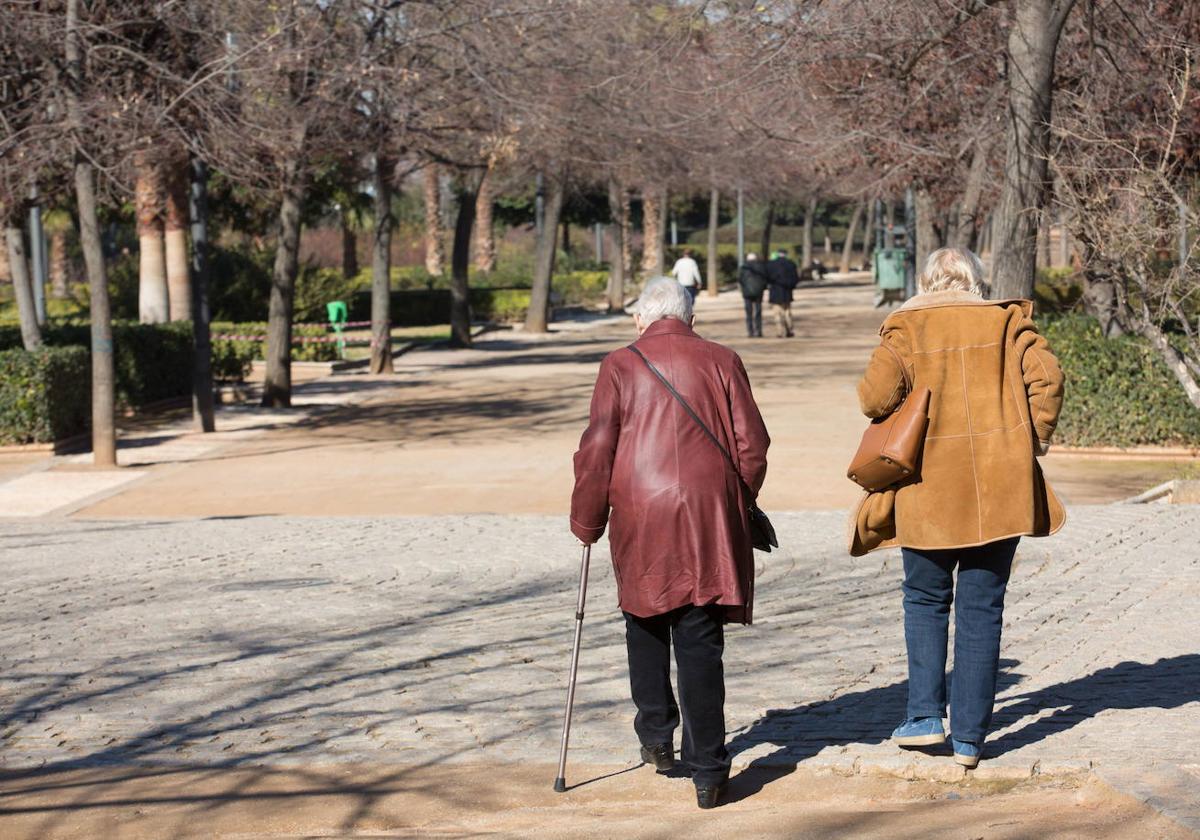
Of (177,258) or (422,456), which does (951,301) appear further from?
(177,258)

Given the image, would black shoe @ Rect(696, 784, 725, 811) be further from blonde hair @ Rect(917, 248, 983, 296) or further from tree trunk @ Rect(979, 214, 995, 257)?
tree trunk @ Rect(979, 214, 995, 257)

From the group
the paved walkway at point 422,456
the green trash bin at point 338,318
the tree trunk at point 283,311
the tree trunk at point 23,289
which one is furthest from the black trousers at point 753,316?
the tree trunk at point 23,289

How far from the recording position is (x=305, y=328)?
2998cm

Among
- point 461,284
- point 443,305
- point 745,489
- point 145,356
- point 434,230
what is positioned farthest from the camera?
point 434,230

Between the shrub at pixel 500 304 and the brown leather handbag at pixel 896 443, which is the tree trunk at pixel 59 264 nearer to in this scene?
the shrub at pixel 500 304

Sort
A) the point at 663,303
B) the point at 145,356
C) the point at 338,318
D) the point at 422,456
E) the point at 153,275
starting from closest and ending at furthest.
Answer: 1. the point at 663,303
2. the point at 422,456
3. the point at 145,356
4. the point at 153,275
5. the point at 338,318

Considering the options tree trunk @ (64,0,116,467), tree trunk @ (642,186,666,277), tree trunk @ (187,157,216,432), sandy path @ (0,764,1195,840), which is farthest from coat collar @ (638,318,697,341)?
tree trunk @ (642,186,666,277)

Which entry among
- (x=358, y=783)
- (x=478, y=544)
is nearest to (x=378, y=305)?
(x=478, y=544)

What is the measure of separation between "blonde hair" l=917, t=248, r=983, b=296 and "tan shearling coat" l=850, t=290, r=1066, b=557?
76 mm

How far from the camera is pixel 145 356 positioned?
2005 centimetres

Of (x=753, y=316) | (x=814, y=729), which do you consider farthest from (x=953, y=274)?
(x=753, y=316)

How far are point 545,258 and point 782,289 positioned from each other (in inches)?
248

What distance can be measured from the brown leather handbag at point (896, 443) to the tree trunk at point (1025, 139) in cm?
871

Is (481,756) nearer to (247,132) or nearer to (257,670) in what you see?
(257,670)
